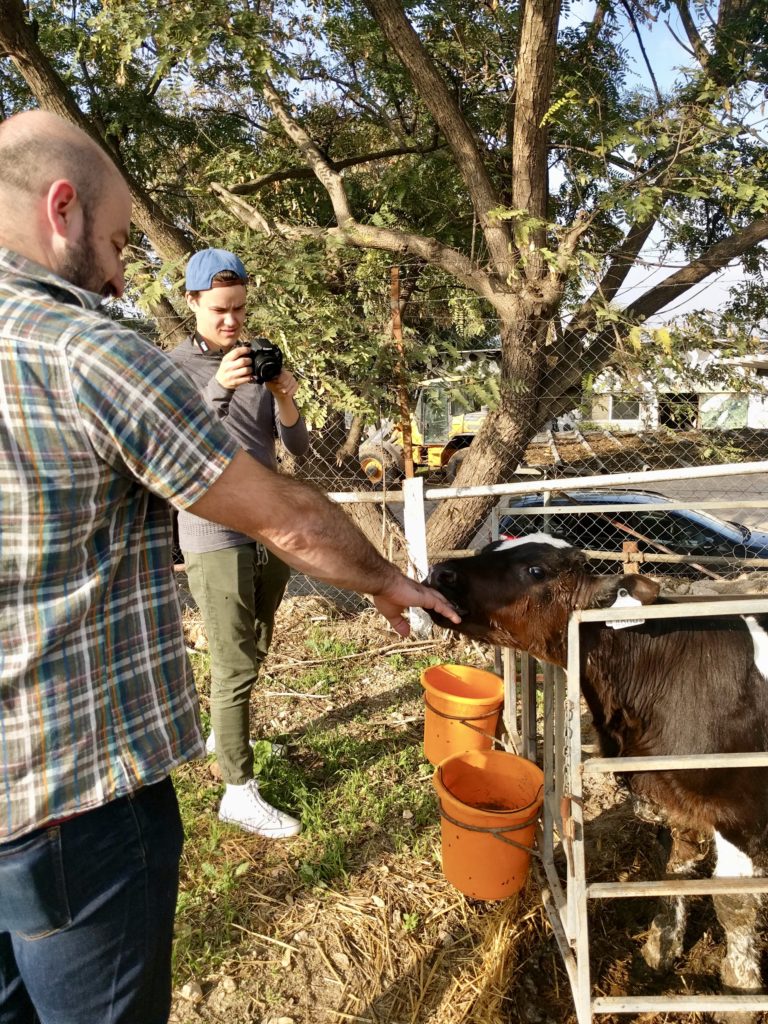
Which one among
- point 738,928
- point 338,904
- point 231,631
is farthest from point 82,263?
point 738,928

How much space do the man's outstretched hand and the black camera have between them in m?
1.23

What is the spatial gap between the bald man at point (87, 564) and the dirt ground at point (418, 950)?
1.41 metres

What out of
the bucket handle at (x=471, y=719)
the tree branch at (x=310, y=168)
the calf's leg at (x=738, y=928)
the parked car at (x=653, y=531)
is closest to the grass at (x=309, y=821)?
the bucket handle at (x=471, y=719)

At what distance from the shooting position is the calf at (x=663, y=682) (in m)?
2.57

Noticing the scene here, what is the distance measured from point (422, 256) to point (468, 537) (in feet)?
8.09

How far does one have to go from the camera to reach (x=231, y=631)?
3.22 metres

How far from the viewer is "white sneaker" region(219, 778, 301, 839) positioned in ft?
11.1

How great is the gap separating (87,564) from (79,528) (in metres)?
0.08

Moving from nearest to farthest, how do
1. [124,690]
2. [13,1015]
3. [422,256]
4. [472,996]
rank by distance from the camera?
[124,690] < [13,1015] < [472,996] < [422,256]

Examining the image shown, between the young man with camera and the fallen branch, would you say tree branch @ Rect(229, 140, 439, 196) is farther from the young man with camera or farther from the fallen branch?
the fallen branch

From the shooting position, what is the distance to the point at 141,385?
1.17 m

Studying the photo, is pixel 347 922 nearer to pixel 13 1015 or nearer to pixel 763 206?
pixel 13 1015

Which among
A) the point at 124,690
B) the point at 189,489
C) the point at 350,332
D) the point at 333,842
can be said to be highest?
the point at 350,332

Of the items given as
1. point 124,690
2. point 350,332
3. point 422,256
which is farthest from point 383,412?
point 124,690
